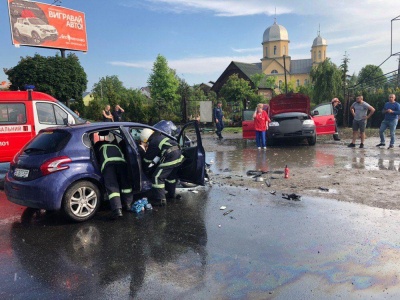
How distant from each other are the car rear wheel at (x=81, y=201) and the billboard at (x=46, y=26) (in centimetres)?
2041

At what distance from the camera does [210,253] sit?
13.9 feet

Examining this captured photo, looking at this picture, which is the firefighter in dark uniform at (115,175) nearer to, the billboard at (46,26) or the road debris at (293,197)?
the road debris at (293,197)

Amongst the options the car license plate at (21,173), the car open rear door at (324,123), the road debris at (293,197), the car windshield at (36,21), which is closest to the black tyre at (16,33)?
the car windshield at (36,21)

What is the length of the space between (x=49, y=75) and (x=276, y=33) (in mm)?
80033

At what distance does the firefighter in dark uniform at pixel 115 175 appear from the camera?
5543 mm

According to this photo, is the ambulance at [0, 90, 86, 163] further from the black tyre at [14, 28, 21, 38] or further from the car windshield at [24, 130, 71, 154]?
the black tyre at [14, 28, 21, 38]

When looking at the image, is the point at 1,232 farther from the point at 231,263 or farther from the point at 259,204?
the point at 259,204

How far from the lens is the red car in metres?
13.1

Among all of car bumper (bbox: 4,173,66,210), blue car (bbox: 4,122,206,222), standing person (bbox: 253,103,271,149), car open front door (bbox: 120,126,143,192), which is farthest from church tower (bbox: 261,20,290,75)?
car bumper (bbox: 4,173,66,210)

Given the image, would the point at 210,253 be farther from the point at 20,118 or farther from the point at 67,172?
the point at 20,118

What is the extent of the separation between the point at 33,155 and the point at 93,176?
97cm

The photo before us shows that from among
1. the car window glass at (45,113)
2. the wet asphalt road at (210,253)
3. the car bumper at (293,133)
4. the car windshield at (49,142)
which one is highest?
the car window glass at (45,113)

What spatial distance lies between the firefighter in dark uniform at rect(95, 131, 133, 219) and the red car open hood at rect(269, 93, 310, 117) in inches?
390

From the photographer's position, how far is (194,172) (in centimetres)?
654
